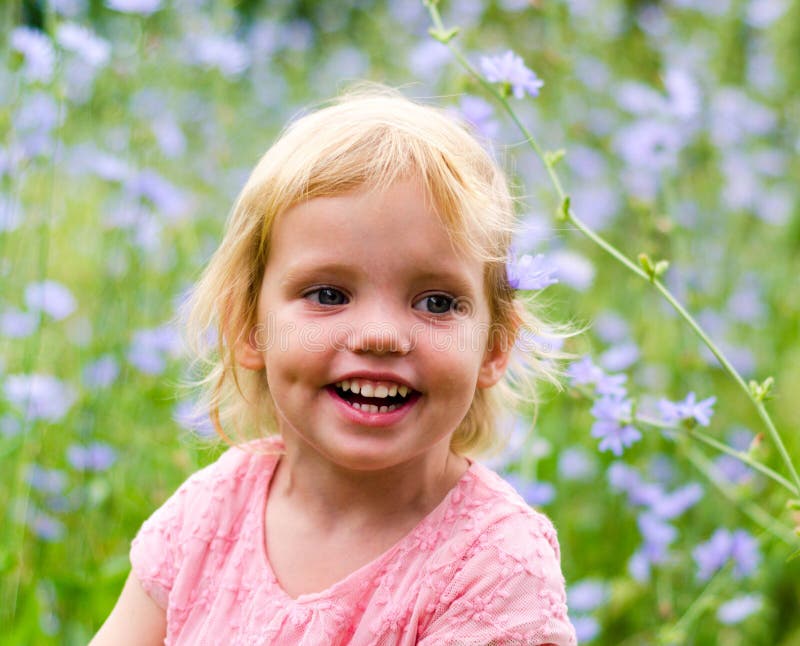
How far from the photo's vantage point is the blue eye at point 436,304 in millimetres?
1256

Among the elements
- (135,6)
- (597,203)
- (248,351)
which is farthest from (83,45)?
(597,203)

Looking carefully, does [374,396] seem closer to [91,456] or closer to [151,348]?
[91,456]

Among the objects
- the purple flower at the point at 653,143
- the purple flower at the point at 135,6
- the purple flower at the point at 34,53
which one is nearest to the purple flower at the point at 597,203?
the purple flower at the point at 653,143

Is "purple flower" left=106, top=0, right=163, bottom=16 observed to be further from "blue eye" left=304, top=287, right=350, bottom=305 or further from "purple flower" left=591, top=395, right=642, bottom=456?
"purple flower" left=591, top=395, right=642, bottom=456

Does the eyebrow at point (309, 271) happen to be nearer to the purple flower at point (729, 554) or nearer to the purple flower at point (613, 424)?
the purple flower at point (613, 424)

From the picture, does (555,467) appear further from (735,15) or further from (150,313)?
(735,15)

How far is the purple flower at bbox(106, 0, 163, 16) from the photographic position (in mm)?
2131

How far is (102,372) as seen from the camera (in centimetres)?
218

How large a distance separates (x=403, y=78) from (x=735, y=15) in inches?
39.7

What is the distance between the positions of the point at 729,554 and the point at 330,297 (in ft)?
3.36

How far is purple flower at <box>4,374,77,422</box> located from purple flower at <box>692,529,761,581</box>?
1.24 metres

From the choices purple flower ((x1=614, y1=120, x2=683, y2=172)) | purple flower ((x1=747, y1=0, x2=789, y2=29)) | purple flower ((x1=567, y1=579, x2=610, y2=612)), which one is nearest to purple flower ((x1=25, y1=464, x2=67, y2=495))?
purple flower ((x1=567, y1=579, x2=610, y2=612))

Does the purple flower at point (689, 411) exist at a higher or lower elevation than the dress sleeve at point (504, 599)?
higher

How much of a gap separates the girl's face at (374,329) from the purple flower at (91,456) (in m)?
0.91
